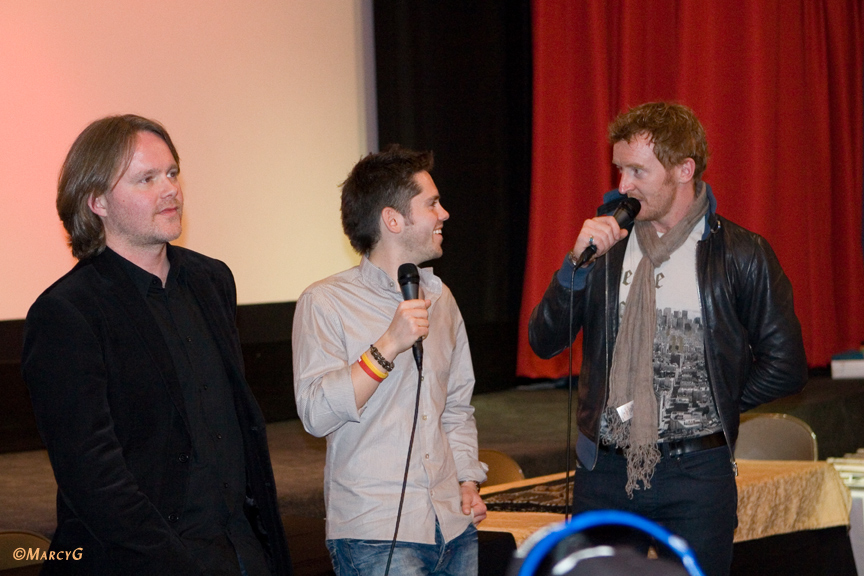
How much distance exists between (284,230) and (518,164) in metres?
2.01

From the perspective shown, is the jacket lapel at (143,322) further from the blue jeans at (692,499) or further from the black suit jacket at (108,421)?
the blue jeans at (692,499)

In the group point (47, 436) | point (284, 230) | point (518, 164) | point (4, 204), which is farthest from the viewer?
point (518, 164)

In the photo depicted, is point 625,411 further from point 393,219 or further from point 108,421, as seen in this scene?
point 108,421

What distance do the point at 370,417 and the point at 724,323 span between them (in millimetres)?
1017

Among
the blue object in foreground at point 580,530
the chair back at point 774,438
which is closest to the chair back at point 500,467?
the chair back at point 774,438

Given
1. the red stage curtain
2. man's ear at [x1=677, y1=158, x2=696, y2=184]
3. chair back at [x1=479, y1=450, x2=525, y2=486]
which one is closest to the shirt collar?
man's ear at [x1=677, y1=158, x2=696, y2=184]

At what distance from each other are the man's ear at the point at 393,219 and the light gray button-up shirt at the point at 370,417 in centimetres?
10

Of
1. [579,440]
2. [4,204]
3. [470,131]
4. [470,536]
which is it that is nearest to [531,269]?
[470,131]

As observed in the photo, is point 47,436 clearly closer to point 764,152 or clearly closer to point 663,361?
point 663,361

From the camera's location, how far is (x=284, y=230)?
5.28 metres

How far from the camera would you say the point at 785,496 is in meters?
3.68

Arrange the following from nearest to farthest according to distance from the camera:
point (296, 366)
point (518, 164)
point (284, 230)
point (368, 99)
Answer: point (296, 366) < point (284, 230) < point (368, 99) < point (518, 164)

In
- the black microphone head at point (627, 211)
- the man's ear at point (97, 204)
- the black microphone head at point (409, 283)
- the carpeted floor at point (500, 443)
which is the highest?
the man's ear at point (97, 204)

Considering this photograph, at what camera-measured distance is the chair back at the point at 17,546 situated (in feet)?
7.95
